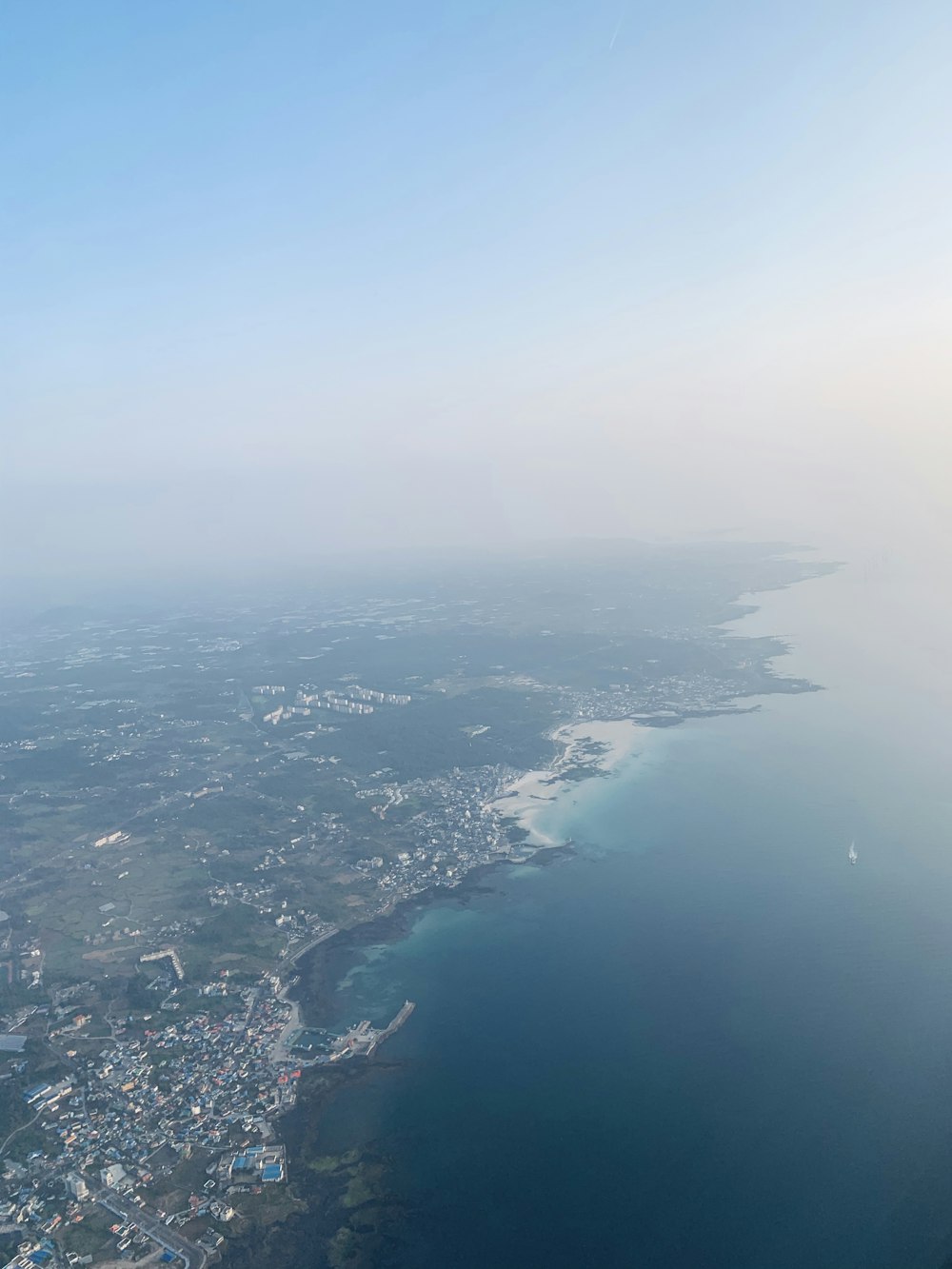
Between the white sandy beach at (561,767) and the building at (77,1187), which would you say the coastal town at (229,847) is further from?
the white sandy beach at (561,767)

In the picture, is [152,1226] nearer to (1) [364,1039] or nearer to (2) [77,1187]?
(2) [77,1187]

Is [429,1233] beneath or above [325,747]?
beneath

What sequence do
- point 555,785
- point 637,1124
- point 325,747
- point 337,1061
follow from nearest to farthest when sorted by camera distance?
point 637,1124, point 337,1061, point 555,785, point 325,747

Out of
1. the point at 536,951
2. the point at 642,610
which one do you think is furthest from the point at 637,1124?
the point at 642,610

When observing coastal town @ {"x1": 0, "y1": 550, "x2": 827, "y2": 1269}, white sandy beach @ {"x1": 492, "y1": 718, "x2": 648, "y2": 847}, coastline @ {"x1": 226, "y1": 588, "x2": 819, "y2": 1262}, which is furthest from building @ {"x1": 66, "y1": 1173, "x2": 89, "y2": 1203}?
white sandy beach @ {"x1": 492, "y1": 718, "x2": 648, "y2": 847}

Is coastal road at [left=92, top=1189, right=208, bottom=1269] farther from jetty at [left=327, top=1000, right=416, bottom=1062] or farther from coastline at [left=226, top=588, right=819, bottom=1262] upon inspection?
jetty at [left=327, top=1000, right=416, bottom=1062]

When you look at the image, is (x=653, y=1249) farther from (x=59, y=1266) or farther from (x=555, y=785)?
(x=555, y=785)

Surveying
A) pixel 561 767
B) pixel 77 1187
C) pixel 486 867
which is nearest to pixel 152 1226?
pixel 77 1187
